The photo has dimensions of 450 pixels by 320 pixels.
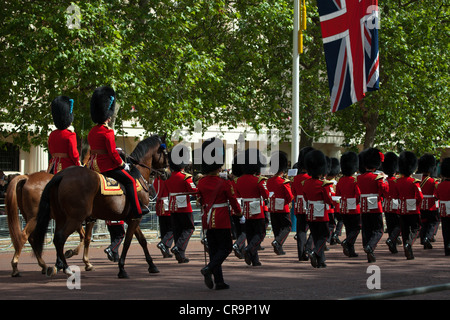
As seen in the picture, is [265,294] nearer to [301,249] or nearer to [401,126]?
[301,249]

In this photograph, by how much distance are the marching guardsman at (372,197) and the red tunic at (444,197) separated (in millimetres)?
1269

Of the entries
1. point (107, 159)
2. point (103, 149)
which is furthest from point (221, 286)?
point (103, 149)

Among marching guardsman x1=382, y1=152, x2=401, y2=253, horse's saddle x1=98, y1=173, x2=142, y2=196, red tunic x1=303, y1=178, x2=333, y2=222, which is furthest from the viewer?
marching guardsman x1=382, y1=152, x2=401, y2=253

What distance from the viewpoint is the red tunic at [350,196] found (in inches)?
519

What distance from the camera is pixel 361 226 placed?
13.5 meters

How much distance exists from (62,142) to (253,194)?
10.4 feet

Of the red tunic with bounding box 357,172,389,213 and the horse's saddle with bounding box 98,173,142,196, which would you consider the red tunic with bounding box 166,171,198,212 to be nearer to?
the horse's saddle with bounding box 98,173,142,196

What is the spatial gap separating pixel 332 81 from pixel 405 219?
423cm

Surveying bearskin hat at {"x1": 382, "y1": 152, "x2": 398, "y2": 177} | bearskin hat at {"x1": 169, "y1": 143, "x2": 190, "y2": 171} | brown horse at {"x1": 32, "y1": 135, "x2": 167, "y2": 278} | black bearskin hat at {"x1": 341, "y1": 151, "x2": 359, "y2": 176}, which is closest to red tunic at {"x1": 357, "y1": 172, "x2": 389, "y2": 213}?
black bearskin hat at {"x1": 341, "y1": 151, "x2": 359, "y2": 176}

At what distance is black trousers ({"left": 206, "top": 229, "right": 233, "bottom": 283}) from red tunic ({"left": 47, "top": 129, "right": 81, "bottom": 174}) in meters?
3.11

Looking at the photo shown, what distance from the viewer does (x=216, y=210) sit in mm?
9453

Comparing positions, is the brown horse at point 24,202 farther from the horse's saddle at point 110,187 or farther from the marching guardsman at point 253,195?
the marching guardsman at point 253,195

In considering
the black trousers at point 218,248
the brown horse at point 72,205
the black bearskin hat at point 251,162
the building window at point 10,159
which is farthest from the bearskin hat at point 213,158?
the building window at point 10,159

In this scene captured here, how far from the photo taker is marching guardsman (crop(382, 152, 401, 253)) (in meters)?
13.8
